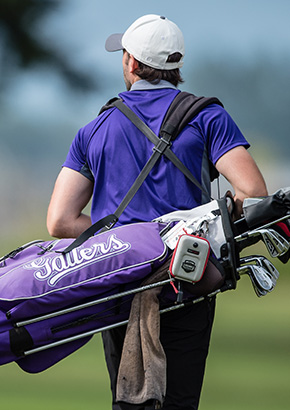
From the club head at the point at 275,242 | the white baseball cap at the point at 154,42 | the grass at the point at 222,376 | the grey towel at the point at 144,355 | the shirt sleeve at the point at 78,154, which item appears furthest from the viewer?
the grass at the point at 222,376

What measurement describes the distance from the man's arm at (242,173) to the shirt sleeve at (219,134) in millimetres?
21

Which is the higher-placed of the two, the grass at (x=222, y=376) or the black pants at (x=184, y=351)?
the black pants at (x=184, y=351)

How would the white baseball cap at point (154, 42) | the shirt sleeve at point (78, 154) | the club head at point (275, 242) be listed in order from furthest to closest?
the shirt sleeve at point (78, 154)
the white baseball cap at point (154, 42)
the club head at point (275, 242)

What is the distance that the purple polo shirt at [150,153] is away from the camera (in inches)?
103

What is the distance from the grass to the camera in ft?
14.9

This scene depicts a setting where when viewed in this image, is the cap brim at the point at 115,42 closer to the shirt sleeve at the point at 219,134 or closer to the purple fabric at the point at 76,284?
the shirt sleeve at the point at 219,134

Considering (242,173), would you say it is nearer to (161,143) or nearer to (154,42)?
(161,143)

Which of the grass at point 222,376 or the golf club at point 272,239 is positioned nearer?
the golf club at point 272,239

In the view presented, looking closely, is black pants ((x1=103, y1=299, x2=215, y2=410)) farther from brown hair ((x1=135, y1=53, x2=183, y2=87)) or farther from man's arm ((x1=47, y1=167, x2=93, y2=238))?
brown hair ((x1=135, y1=53, x2=183, y2=87))

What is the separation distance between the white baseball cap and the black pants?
85cm

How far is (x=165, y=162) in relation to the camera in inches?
103

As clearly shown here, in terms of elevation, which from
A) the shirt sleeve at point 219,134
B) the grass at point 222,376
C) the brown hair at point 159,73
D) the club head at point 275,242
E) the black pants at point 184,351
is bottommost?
the grass at point 222,376

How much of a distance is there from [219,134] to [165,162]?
0.20 meters

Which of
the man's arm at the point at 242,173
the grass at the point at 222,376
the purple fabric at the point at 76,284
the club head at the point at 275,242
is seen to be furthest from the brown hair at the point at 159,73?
the grass at the point at 222,376
